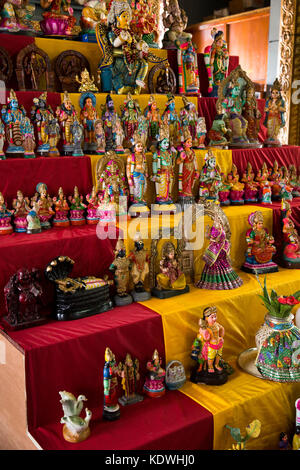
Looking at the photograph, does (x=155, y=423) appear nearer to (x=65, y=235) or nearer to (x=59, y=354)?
(x=59, y=354)

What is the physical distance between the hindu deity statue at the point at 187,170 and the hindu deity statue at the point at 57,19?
1.36m

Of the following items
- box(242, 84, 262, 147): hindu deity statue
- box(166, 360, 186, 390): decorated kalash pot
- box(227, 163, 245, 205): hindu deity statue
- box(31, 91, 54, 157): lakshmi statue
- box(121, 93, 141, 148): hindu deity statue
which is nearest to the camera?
box(166, 360, 186, 390): decorated kalash pot

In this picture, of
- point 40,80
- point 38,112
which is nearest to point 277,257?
point 38,112

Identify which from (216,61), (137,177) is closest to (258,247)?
(137,177)

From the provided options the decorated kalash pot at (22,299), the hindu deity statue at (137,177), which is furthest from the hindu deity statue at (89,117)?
the decorated kalash pot at (22,299)

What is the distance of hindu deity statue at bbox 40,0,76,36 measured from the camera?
12.3 ft

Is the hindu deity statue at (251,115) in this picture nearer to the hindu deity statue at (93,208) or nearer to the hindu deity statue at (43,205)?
the hindu deity statue at (93,208)

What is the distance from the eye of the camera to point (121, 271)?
2604 mm

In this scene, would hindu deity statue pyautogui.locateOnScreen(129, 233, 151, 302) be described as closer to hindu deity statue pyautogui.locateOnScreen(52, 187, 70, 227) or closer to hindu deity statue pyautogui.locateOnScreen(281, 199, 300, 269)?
hindu deity statue pyautogui.locateOnScreen(52, 187, 70, 227)

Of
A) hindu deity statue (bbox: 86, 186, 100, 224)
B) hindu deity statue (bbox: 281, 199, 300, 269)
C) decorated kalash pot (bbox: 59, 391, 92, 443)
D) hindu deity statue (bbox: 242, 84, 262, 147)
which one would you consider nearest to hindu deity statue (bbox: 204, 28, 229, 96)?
hindu deity statue (bbox: 242, 84, 262, 147)

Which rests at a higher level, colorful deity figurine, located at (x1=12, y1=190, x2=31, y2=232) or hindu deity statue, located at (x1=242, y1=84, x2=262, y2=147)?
hindu deity statue, located at (x1=242, y1=84, x2=262, y2=147)

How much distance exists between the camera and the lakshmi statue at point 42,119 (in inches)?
117

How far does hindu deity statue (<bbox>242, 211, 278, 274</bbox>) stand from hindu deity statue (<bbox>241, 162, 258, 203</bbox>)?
0.53 m

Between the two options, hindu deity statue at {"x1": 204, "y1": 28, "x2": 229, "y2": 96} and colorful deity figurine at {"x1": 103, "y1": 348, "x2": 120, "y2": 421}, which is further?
hindu deity statue at {"x1": 204, "y1": 28, "x2": 229, "y2": 96}
